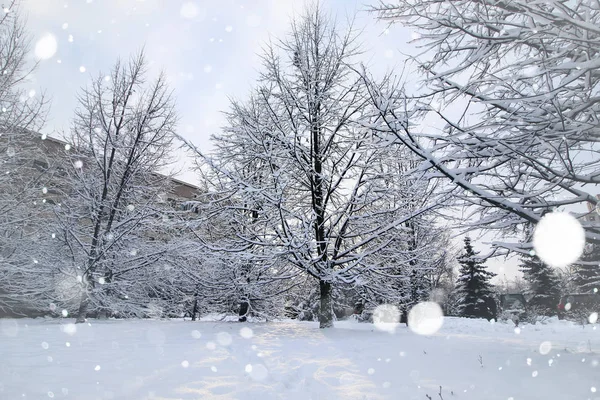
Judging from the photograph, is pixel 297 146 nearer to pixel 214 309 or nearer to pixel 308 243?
pixel 308 243

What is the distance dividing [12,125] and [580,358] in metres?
13.2

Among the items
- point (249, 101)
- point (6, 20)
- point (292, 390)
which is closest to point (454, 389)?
point (292, 390)

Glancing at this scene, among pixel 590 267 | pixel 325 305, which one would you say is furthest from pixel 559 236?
pixel 325 305

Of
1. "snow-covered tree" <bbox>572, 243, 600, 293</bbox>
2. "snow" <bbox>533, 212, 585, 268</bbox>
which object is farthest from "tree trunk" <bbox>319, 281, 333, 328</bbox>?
"snow" <bbox>533, 212, 585, 268</bbox>

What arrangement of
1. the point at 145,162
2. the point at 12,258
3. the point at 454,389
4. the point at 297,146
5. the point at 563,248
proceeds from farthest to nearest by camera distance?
the point at 145,162 < the point at 12,258 < the point at 297,146 < the point at 563,248 < the point at 454,389

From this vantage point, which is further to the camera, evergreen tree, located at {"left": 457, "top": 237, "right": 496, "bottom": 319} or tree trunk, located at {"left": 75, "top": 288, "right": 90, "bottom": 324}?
evergreen tree, located at {"left": 457, "top": 237, "right": 496, "bottom": 319}

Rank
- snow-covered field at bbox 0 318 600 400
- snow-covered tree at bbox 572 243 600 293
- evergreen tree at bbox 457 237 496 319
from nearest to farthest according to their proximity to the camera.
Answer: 1. snow-covered field at bbox 0 318 600 400
2. snow-covered tree at bbox 572 243 600 293
3. evergreen tree at bbox 457 237 496 319

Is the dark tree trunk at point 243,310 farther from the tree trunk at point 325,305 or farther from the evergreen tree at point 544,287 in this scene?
the evergreen tree at point 544,287

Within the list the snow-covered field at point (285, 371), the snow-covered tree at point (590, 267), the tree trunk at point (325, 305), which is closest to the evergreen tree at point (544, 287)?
the snow-covered tree at point (590, 267)

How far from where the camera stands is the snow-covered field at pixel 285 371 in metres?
3.00

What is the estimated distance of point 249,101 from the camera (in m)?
12.0

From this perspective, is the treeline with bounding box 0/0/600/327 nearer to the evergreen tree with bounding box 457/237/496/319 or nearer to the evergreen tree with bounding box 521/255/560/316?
the evergreen tree with bounding box 457/237/496/319

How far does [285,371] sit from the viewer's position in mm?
3742

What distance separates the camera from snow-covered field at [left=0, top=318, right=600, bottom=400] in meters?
3.00
